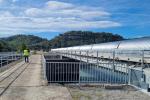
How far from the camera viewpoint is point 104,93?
11.3 meters

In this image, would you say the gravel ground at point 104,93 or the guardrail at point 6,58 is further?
the guardrail at point 6,58

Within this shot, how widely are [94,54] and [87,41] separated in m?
73.4

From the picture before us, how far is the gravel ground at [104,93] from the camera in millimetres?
10477

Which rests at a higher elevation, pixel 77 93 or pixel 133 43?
pixel 133 43

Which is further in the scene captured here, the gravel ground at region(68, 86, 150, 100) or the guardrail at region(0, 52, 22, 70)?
the guardrail at region(0, 52, 22, 70)

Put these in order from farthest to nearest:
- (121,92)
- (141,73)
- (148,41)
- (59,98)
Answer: (148,41) < (141,73) < (121,92) < (59,98)

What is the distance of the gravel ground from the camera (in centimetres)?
1048

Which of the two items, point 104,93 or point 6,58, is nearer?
point 104,93

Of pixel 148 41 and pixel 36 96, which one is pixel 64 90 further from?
pixel 148 41

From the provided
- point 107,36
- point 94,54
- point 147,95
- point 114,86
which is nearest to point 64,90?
point 114,86

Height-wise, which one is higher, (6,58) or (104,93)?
(6,58)

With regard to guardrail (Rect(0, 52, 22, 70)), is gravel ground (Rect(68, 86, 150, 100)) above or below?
below

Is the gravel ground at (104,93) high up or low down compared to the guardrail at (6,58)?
down

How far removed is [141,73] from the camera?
1364 centimetres
